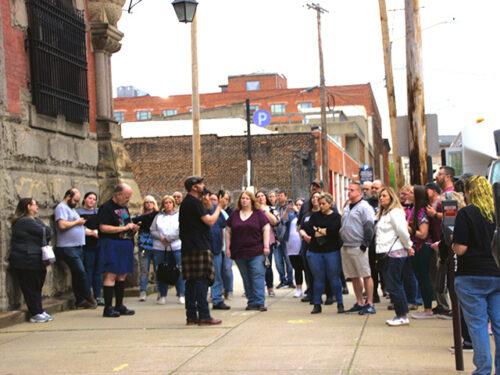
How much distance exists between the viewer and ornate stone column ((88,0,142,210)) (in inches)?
534

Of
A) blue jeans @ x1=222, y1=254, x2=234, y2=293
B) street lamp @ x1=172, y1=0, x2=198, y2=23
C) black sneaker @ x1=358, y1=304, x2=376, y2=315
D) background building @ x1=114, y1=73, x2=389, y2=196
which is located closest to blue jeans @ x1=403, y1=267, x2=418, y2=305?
black sneaker @ x1=358, y1=304, x2=376, y2=315

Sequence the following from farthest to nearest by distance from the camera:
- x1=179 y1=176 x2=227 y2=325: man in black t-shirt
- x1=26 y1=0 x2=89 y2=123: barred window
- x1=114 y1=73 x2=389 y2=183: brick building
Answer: x1=114 y1=73 x2=389 y2=183: brick building
x1=26 y1=0 x2=89 y2=123: barred window
x1=179 y1=176 x2=227 y2=325: man in black t-shirt

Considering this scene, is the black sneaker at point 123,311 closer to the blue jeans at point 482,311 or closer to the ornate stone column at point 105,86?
the ornate stone column at point 105,86

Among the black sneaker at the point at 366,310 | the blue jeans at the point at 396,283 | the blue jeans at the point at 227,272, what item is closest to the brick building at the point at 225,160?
the blue jeans at the point at 227,272

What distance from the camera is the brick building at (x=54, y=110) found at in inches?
413

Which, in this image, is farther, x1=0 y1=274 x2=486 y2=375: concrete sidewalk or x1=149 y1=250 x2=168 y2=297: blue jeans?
x1=149 y1=250 x2=168 y2=297: blue jeans

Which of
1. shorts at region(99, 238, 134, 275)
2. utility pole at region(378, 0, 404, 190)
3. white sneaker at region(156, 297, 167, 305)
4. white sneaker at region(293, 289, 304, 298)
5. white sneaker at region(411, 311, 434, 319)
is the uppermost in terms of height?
utility pole at region(378, 0, 404, 190)

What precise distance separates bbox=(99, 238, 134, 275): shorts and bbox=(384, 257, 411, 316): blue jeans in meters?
3.73

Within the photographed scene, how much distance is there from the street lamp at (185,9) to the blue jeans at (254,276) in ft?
19.2

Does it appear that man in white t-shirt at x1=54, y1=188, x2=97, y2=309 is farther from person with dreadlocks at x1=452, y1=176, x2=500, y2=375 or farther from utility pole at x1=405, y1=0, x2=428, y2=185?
person with dreadlocks at x1=452, y1=176, x2=500, y2=375

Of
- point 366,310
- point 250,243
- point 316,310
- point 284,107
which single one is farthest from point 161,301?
point 284,107

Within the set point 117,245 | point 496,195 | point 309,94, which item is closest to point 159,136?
point 117,245

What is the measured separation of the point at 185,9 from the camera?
14797 mm

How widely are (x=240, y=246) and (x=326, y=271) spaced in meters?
1.32
